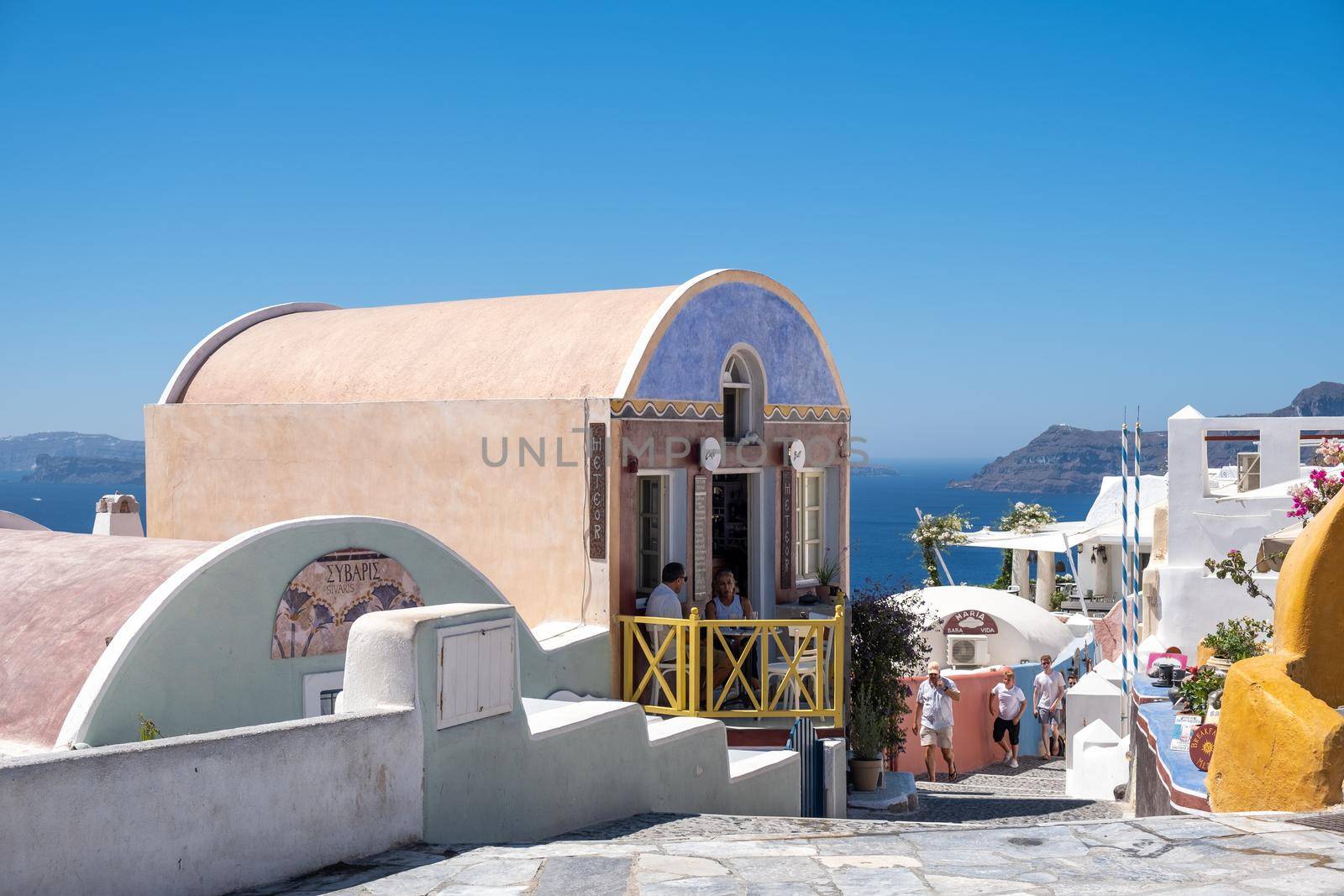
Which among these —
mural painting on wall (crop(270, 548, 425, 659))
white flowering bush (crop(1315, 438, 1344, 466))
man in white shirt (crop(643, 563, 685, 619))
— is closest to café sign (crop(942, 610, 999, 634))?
man in white shirt (crop(643, 563, 685, 619))

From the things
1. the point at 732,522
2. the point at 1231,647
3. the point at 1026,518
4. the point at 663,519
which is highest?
the point at 663,519

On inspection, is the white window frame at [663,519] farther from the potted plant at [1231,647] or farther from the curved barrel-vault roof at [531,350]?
the potted plant at [1231,647]

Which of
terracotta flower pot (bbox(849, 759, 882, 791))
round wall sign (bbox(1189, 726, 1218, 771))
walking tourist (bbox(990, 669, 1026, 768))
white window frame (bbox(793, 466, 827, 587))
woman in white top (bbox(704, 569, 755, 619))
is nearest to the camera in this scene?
round wall sign (bbox(1189, 726, 1218, 771))

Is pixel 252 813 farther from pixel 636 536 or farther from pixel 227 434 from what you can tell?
pixel 227 434

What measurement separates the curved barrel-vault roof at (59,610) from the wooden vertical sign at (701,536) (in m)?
5.97

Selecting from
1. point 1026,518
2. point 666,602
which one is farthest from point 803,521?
point 1026,518

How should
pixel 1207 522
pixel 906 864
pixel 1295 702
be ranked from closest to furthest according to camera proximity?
pixel 906 864, pixel 1295 702, pixel 1207 522

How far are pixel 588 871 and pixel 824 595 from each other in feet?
34.3

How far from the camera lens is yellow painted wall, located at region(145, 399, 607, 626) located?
1356cm

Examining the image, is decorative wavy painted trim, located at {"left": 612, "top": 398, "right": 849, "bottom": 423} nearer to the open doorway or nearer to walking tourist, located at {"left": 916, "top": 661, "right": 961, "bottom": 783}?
the open doorway

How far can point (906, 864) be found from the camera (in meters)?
6.15

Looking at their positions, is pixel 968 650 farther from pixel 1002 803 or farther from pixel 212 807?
pixel 212 807

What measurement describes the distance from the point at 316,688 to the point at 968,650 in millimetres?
18256

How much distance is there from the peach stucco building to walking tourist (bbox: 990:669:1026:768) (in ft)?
16.3
